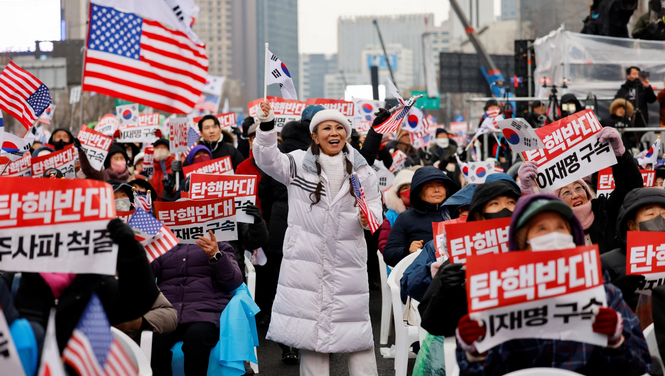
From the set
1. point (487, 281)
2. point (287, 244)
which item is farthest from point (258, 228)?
point (487, 281)

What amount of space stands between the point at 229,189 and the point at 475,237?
8.96 ft

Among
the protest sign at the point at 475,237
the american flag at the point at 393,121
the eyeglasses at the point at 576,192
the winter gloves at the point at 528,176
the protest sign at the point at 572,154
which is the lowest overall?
the protest sign at the point at 475,237

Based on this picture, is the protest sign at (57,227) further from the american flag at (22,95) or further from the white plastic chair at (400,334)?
the american flag at (22,95)

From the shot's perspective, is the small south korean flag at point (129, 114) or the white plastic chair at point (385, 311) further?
the small south korean flag at point (129, 114)

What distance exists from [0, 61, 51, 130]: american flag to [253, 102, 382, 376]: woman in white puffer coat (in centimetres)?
392

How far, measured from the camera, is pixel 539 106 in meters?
13.9

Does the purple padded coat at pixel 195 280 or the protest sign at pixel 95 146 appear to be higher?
the protest sign at pixel 95 146

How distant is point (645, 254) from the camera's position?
13.8 ft

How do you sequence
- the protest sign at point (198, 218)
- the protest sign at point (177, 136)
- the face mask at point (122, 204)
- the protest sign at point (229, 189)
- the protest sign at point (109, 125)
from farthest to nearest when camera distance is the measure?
1. the protest sign at point (109, 125)
2. the protest sign at point (177, 136)
3. the protest sign at point (229, 189)
4. the face mask at point (122, 204)
5. the protest sign at point (198, 218)

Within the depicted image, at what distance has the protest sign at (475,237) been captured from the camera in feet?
12.5

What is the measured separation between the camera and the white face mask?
3.16 meters

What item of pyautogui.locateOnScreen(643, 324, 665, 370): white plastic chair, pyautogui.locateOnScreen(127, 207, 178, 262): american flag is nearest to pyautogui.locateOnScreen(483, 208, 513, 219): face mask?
pyautogui.locateOnScreen(643, 324, 665, 370): white plastic chair

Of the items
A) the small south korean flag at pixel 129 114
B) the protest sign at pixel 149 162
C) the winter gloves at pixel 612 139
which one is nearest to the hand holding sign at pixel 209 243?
the winter gloves at pixel 612 139

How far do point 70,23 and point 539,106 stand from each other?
162 feet
